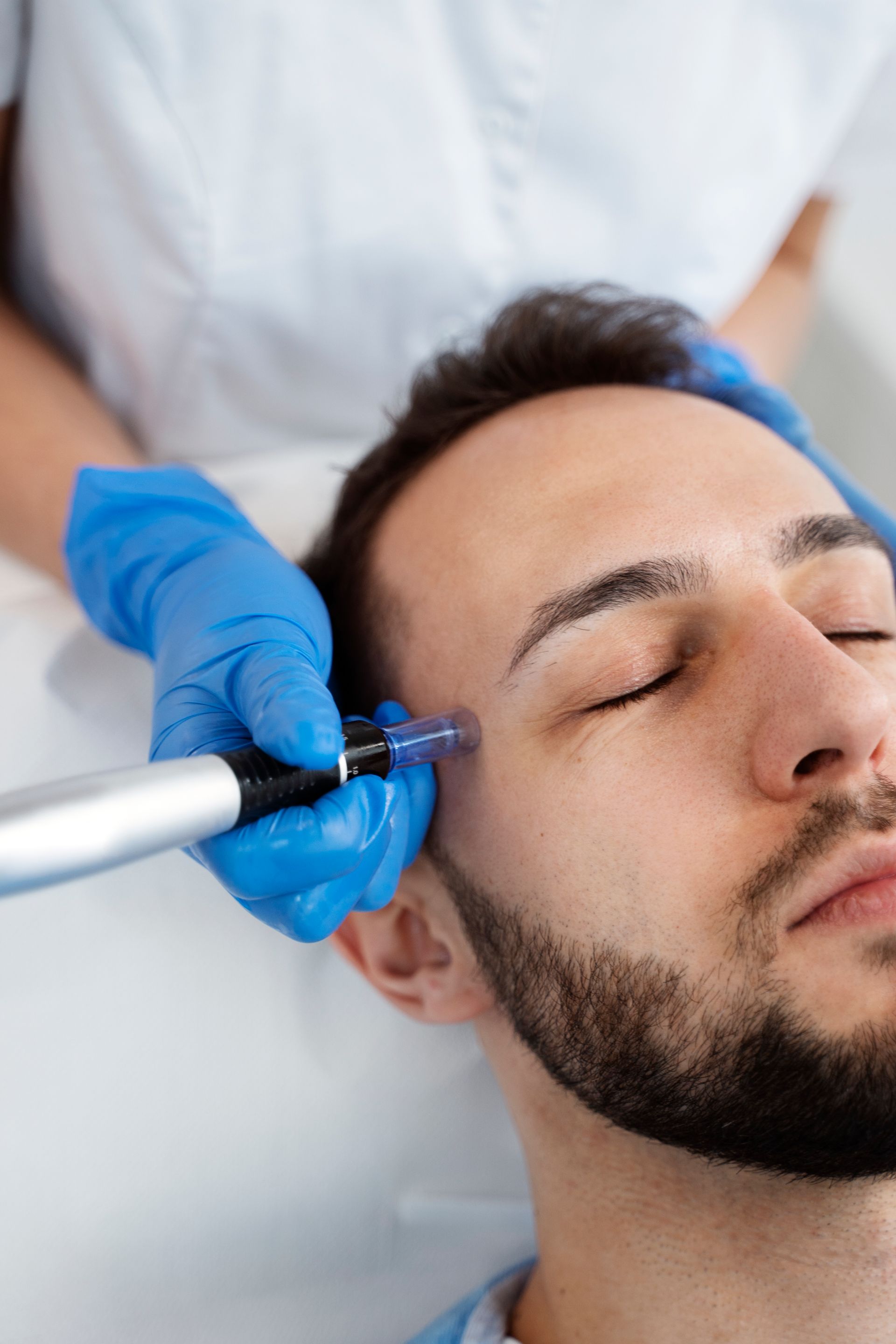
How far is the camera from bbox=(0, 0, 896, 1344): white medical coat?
1.11 meters

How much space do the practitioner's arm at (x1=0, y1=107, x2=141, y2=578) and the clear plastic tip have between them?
1.88 feet

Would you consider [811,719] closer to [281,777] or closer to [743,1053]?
[743,1053]

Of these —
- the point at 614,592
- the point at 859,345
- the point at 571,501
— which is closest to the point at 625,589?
the point at 614,592

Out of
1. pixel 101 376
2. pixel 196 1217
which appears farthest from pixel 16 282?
pixel 196 1217

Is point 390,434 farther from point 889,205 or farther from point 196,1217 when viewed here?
point 889,205

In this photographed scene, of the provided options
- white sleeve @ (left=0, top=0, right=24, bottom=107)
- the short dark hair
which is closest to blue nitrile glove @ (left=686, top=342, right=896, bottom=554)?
the short dark hair

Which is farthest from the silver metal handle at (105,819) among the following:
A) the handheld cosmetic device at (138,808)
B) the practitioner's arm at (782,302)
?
the practitioner's arm at (782,302)

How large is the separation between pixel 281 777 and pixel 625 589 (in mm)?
333

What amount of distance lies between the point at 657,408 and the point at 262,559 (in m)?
0.41

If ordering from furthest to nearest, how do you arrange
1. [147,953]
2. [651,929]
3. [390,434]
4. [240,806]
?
1. [390,434]
2. [147,953]
3. [651,929]
4. [240,806]

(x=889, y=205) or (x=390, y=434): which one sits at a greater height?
(x=889, y=205)

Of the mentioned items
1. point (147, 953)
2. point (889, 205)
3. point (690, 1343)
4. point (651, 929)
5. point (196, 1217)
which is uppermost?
point (889, 205)

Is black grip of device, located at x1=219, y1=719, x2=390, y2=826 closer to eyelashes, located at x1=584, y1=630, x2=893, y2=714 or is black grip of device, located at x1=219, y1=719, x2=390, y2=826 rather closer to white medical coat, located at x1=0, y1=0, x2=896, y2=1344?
eyelashes, located at x1=584, y1=630, x2=893, y2=714

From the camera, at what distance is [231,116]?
3.94 ft
